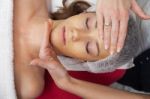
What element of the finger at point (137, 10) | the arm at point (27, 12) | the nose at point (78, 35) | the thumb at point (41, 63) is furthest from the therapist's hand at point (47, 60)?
the finger at point (137, 10)

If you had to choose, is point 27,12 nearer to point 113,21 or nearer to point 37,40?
point 37,40

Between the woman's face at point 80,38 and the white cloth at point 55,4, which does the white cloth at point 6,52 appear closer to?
the woman's face at point 80,38

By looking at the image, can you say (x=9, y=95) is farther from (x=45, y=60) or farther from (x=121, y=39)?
(x=121, y=39)

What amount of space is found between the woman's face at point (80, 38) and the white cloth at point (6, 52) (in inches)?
7.4

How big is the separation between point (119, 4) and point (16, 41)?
0.53m

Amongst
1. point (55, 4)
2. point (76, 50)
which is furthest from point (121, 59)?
point (55, 4)

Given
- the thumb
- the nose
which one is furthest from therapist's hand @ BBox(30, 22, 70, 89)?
the nose

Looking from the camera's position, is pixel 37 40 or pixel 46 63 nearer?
pixel 46 63

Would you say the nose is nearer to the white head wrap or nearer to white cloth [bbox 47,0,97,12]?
the white head wrap

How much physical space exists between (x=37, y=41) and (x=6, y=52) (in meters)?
0.17

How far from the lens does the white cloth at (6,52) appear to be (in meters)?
1.36

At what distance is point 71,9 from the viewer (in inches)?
64.1

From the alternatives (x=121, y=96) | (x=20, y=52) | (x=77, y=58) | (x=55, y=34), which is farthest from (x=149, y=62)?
(x=20, y=52)

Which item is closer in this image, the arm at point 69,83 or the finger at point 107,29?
the finger at point 107,29
